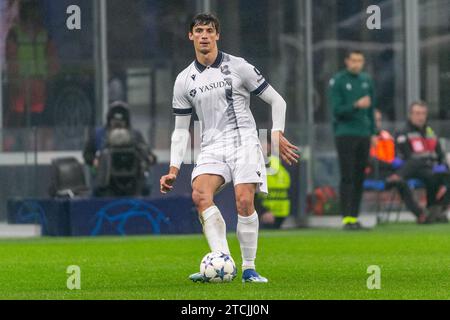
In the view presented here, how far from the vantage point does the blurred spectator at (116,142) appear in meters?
19.9

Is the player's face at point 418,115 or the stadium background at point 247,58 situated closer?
the player's face at point 418,115

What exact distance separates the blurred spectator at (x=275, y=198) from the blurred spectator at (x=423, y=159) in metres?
1.67

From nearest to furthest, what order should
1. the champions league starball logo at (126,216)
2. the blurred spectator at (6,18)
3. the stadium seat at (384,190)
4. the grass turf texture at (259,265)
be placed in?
1. the grass turf texture at (259,265)
2. the champions league starball logo at (126,216)
3. the stadium seat at (384,190)
4. the blurred spectator at (6,18)

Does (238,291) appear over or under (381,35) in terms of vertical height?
under

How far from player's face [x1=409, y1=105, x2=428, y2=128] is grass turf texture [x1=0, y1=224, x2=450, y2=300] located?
5.88 feet

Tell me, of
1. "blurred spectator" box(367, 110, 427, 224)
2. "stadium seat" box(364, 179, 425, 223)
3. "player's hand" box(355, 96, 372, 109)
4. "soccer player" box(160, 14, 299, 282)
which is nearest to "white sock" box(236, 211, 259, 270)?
"soccer player" box(160, 14, 299, 282)

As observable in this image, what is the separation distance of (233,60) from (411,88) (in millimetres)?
13566

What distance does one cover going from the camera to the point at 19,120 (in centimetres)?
2312

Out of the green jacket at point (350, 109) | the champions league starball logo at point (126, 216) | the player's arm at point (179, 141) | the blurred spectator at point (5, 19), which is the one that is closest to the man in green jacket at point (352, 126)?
the green jacket at point (350, 109)

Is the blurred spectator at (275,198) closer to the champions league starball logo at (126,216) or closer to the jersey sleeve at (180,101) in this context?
the champions league starball logo at (126,216)

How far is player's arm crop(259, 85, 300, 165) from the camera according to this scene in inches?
442
